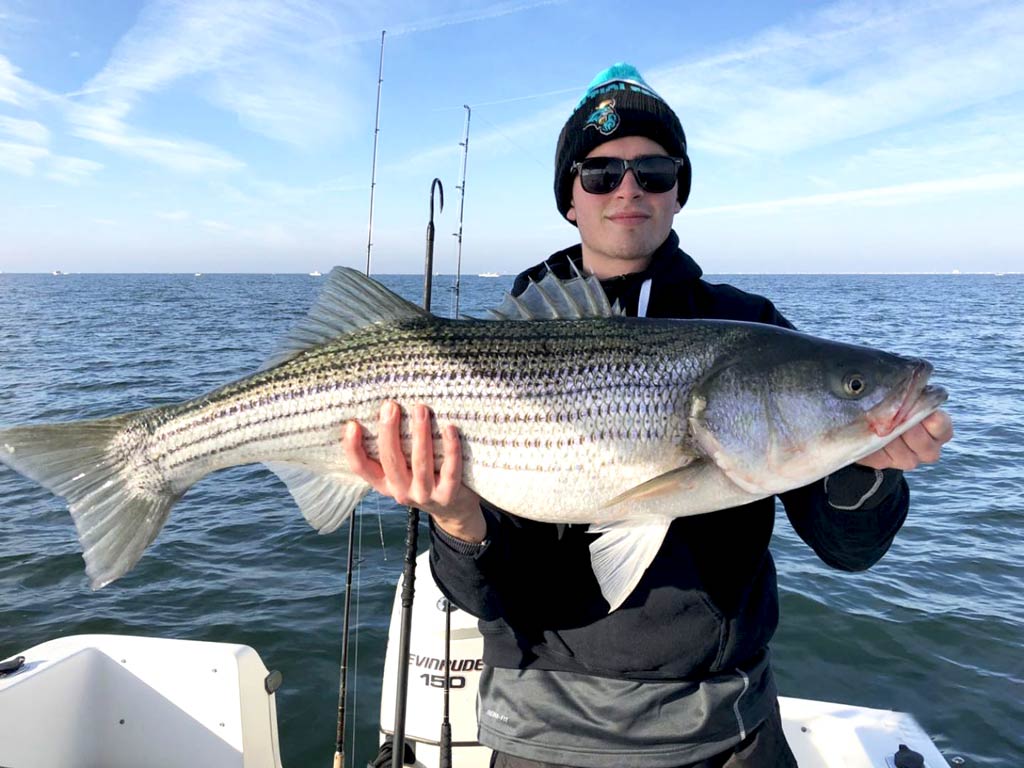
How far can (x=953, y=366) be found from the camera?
2511 cm

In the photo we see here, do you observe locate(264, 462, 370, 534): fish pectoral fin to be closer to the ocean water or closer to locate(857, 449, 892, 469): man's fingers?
locate(857, 449, 892, 469): man's fingers

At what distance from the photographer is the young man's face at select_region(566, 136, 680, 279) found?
3.65 meters

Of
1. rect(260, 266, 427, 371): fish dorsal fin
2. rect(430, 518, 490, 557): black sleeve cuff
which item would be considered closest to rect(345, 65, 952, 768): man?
rect(430, 518, 490, 557): black sleeve cuff

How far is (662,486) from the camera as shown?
2832mm

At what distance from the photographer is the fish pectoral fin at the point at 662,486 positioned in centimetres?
283

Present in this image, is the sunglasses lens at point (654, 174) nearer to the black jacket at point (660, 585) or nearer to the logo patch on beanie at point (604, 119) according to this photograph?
the logo patch on beanie at point (604, 119)

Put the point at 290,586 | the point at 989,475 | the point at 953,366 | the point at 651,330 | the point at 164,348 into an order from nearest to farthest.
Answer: the point at 651,330
the point at 290,586
the point at 989,475
the point at 953,366
the point at 164,348

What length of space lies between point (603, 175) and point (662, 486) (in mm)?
1847

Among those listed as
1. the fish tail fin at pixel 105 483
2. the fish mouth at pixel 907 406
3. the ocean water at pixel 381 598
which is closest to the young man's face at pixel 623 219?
the fish mouth at pixel 907 406

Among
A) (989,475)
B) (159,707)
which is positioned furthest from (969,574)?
(159,707)

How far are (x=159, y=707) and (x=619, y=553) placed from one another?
366 cm

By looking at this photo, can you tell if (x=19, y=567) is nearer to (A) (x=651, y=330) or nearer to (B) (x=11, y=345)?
(A) (x=651, y=330)

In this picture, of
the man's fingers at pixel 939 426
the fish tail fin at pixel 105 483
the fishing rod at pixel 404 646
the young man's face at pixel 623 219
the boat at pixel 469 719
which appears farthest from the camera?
the boat at pixel 469 719

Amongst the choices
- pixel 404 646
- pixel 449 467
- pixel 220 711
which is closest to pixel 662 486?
pixel 449 467
